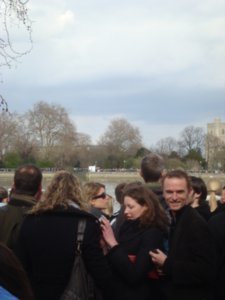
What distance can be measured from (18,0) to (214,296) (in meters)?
4.25

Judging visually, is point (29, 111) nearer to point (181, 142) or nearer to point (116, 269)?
point (181, 142)

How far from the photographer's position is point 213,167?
112688 millimetres

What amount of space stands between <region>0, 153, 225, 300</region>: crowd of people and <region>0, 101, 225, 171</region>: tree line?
97865mm

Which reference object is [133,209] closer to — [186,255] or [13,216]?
[186,255]

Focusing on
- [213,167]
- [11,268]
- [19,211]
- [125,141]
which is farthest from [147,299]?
[125,141]

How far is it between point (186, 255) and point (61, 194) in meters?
0.98

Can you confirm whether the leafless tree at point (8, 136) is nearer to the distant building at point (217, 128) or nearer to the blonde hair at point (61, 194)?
the distant building at point (217, 128)

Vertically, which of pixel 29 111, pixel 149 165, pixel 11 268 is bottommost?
pixel 11 268

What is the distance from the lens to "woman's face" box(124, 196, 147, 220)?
14.8 ft

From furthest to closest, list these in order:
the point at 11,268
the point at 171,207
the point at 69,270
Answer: the point at 171,207
the point at 69,270
the point at 11,268

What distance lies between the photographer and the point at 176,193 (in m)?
4.41

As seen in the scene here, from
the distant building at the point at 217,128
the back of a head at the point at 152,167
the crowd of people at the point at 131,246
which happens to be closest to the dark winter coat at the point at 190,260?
the crowd of people at the point at 131,246

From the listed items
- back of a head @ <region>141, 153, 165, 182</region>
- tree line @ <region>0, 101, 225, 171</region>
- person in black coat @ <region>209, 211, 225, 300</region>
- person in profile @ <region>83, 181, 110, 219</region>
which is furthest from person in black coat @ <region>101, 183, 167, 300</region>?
tree line @ <region>0, 101, 225, 171</region>

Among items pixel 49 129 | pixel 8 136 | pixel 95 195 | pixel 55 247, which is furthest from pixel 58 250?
pixel 49 129
